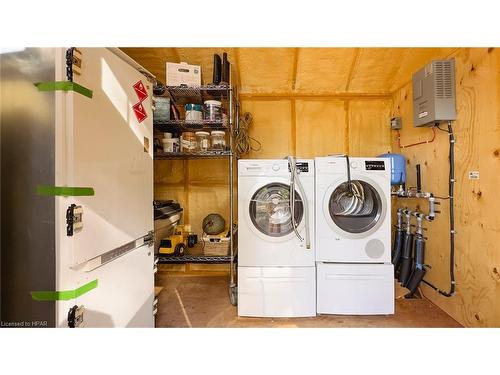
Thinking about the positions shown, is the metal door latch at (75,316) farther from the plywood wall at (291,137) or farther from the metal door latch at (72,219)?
the plywood wall at (291,137)

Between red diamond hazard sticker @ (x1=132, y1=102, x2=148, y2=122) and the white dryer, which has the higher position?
red diamond hazard sticker @ (x1=132, y1=102, x2=148, y2=122)

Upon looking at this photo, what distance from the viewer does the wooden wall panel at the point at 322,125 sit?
10.2ft

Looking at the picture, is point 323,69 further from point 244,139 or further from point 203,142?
point 203,142

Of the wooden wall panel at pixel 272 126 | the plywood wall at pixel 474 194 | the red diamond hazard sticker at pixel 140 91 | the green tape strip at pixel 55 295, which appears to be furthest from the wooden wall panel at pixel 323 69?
the green tape strip at pixel 55 295

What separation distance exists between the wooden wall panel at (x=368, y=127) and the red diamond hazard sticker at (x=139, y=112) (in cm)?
251

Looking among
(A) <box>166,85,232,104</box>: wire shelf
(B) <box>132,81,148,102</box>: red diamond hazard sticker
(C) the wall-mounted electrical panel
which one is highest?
(A) <box>166,85,232,104</box>: wire shelf

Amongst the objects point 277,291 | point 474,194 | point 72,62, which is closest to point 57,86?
point 72,62

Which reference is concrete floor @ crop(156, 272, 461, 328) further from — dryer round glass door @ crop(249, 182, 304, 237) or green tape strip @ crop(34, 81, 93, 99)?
green tape strip @ crop(34, 81, 93, 99)

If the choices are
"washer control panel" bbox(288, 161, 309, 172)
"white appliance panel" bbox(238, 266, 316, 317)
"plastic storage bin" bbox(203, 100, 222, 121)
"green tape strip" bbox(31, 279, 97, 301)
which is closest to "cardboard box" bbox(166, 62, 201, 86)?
"plastic storage bin" bbox(203, 100, 222, 121)

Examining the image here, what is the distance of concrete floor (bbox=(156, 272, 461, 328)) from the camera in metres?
1.98

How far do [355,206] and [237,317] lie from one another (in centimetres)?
144

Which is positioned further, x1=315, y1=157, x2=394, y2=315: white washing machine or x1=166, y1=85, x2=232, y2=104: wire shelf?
x1=166, y1=85, x2=232, y2=104: wire shelf

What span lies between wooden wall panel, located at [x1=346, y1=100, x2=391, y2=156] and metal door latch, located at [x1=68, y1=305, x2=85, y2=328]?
10.1 ft
